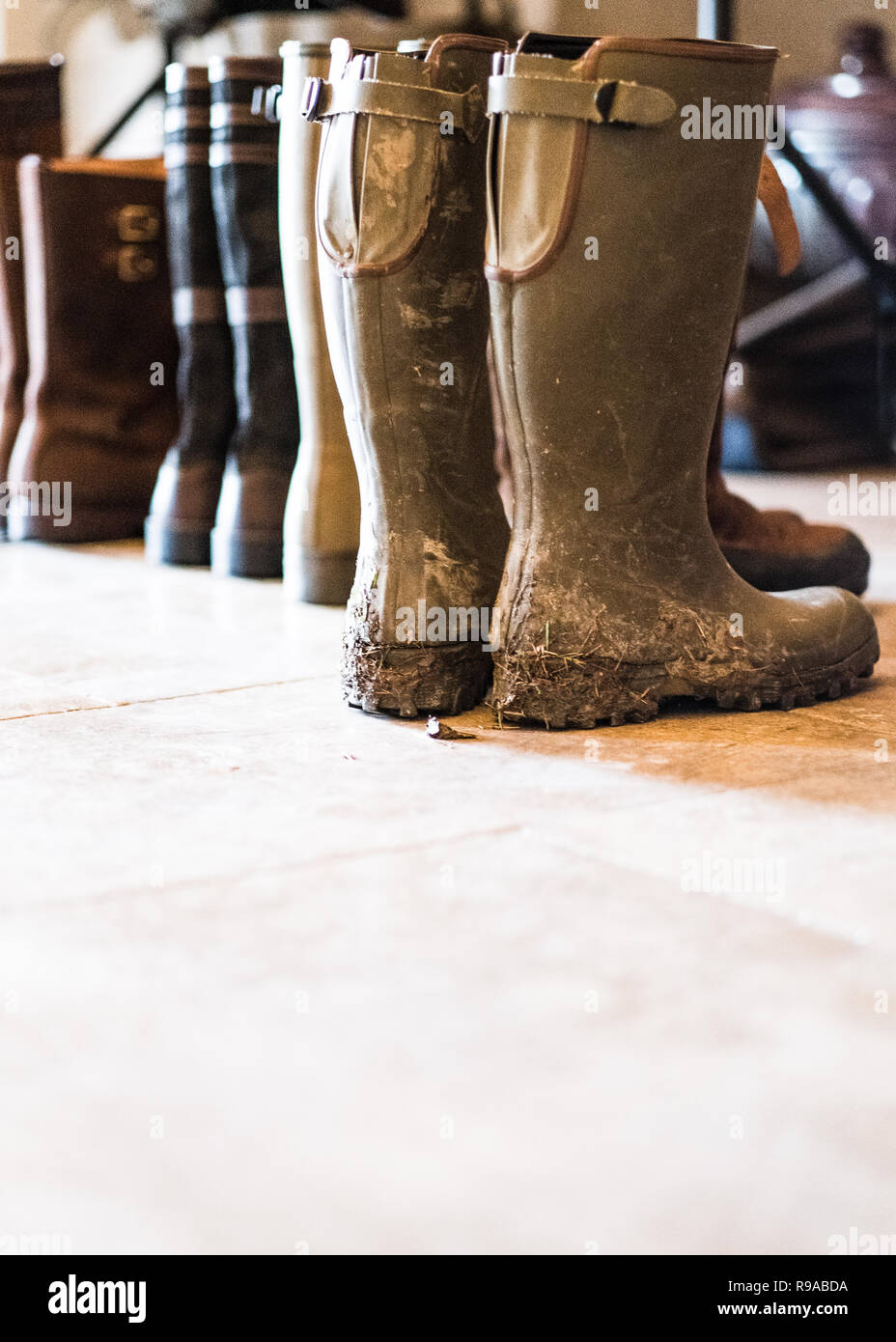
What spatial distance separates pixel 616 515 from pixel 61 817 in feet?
1.89

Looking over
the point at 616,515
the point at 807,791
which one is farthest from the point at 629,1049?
the point at 616,515

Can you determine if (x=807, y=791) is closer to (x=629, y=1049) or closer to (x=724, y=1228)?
(x=629, y=1049)

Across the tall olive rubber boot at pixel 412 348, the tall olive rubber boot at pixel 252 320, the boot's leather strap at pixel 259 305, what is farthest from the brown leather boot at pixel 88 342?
the tall olive rubber boot at pixel 412 348

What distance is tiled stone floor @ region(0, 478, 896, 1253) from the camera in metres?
0.61

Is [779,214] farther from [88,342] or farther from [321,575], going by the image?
[88,342]

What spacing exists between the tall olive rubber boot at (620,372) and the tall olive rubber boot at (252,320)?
1020 mm

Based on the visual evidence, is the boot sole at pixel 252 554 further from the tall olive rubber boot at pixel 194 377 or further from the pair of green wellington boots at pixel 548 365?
the pair of green wellington boots at pixel 548 365

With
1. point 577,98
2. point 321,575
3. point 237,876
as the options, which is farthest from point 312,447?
point 237,876

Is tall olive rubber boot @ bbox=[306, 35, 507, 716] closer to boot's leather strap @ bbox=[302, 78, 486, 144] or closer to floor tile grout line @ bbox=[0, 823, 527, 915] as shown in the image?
boot's leather strap @ bbox=[302, 78, 486, 144]

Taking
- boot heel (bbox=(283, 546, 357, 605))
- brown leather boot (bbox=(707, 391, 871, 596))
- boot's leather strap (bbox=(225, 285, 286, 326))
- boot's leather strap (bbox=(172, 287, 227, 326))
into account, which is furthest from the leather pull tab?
boot's leather strap (bbox=(172, 287, 227, 326))

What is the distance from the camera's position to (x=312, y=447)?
2.11m

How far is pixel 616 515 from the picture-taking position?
1384 mm

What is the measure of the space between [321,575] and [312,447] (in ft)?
0.60

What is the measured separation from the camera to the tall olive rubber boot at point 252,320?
7.46ft
